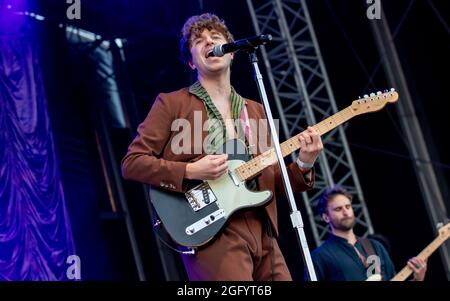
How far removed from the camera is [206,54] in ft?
13.8

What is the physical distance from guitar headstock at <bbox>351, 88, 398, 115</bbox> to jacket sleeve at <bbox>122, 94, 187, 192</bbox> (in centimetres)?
104

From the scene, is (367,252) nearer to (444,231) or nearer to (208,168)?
(444,231)

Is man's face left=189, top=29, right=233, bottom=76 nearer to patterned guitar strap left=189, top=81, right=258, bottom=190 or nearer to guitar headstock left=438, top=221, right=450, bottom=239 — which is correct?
patterned guitar strap left=189, top=81, right=258, bottom=190

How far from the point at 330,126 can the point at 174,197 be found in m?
0.94

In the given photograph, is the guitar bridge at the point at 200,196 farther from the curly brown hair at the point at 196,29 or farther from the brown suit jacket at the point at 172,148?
the curly brown hair at the point at 196,29

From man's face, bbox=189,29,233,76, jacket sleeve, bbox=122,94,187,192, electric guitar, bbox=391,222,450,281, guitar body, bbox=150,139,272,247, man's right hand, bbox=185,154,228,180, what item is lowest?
electric guitar, bbox=391,222,450,281

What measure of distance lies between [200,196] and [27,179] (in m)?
3.68

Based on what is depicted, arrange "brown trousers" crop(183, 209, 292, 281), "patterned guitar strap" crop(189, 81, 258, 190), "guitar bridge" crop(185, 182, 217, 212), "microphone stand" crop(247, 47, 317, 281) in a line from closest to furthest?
"microphone stand" crop(247, 47, 317, 281)
"brown trousers" crop(183, 209, 292, 281)
"guitar bridge" crop(185, 182, 217, 212)
"patterned guitar strap" crop(189, 81, 258, 190)

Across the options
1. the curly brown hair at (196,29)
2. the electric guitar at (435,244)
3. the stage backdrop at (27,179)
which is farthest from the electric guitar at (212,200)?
the stage backdrop at (27,179)

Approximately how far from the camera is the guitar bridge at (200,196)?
3992mm

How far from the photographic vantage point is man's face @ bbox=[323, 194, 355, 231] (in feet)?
21.5

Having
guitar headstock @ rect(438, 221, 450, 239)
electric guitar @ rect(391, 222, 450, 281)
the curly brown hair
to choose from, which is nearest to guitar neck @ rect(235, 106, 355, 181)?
the curly brown hair
